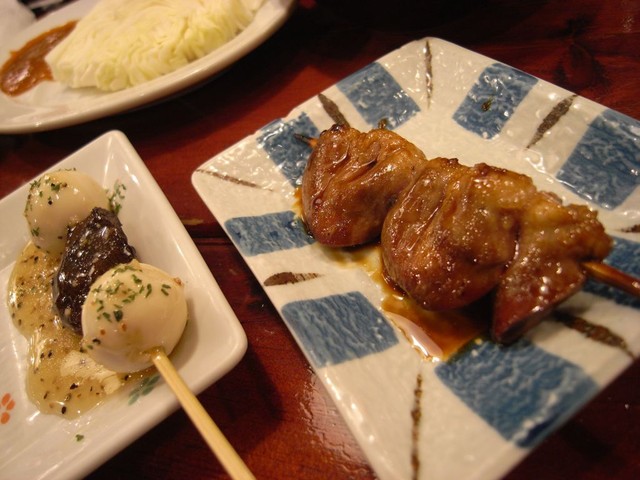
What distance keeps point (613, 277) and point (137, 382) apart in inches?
81.1

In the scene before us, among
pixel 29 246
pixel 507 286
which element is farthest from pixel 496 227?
pixel 29 246

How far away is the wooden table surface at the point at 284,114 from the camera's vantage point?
5.69 feet

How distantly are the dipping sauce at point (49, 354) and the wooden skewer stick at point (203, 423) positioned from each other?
0.34m

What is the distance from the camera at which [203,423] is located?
5.40ft


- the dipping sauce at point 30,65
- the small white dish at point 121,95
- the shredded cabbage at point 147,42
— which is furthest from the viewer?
the dipping sauce at point 30,65

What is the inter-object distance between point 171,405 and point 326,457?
2.20ft

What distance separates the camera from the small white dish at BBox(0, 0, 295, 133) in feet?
12.1

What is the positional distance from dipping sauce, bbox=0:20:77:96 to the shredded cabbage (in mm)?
305

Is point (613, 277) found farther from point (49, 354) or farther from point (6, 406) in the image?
point (6, 406)

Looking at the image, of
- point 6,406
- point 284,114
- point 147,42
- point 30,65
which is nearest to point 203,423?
point 6,406

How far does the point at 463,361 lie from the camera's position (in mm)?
1902

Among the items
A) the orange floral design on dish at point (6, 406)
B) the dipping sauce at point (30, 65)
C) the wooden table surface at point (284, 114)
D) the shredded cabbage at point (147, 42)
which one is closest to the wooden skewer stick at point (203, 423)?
the wooden table surface at point (284, 114)

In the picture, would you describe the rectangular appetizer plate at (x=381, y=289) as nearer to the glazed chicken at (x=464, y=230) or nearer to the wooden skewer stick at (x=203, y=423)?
the glazed chicken at (x=464, y=230)

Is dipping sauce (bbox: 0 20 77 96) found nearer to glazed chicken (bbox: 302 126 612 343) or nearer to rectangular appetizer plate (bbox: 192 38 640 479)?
rectangular appetizer plate (bbox: 192 38 640 479)
